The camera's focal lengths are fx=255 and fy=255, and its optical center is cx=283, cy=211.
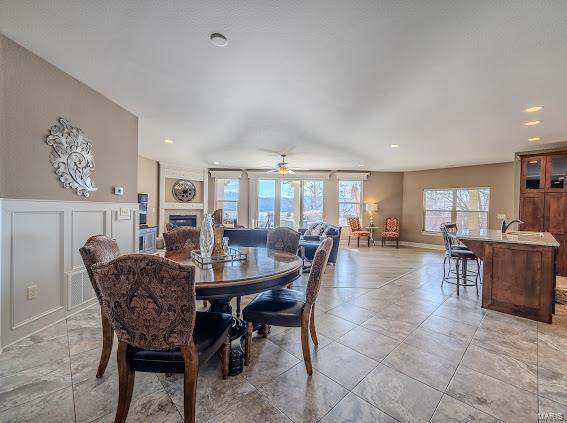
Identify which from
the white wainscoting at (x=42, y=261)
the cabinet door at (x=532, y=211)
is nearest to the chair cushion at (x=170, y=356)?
the white wainscoting at (x=42, y=261)

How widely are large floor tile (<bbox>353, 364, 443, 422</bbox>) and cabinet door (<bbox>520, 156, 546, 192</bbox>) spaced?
5115 mm

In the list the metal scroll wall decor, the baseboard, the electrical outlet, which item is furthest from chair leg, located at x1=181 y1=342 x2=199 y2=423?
the baseboard

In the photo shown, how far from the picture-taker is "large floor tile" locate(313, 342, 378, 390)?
1800 millimetres

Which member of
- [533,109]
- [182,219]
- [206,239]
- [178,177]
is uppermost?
[533,109]

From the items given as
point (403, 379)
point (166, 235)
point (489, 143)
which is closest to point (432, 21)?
point (403, 379)

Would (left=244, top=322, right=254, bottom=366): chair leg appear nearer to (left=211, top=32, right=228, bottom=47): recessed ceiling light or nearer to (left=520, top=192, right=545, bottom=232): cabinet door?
(left=211, top=32, right=228, bottom=47): recessed ceiling light

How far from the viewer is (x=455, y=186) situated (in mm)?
7418

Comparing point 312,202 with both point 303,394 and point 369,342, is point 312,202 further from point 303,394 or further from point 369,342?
point 303,394

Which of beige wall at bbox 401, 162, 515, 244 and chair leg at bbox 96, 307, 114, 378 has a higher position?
beige wall at bbox 401, 162, 515, 244

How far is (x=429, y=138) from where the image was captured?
452cm

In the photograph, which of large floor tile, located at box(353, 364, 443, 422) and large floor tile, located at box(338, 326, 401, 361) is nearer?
large floor tile, located at box(353, 364, 443, 422)

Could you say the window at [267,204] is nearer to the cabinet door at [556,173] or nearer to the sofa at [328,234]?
the sofa at [328,234]

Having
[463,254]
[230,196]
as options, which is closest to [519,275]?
[463,254]

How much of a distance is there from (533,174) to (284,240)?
520 cm
